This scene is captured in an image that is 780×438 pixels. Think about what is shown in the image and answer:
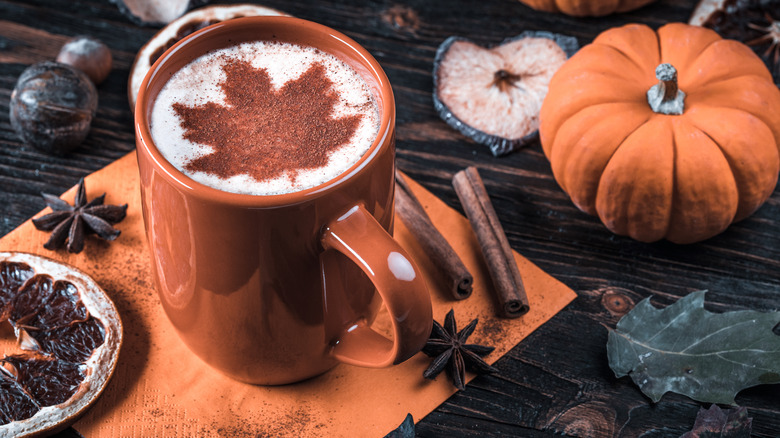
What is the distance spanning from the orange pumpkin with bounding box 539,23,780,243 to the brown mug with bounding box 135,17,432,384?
0.48 metres

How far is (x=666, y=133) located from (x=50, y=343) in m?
1.06

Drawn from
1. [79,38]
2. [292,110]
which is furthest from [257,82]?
[79,38]

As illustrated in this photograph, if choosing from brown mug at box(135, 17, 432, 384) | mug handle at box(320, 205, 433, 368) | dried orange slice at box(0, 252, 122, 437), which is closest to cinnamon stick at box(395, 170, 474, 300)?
brown mug at box(135, 17, 432, 384)

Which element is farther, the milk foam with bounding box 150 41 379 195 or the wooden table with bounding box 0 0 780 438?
the wooden table with bounding box 0 0 780 438

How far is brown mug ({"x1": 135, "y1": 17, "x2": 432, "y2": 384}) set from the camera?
2.86ft

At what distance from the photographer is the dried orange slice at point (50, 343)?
3.49 feet

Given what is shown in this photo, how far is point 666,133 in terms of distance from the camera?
4.18ft

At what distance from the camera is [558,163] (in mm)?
1392

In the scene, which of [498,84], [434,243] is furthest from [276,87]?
[498,84]

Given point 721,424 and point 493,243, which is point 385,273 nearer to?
point 493,243

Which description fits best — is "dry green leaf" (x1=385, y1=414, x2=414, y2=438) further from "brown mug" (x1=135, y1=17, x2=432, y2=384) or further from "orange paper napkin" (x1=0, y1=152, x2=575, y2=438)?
"brown mug" (x1=135, y1=17, x2=432, y2=384)

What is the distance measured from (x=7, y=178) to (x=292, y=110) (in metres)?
0.74

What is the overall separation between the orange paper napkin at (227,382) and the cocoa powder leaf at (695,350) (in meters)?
0.13

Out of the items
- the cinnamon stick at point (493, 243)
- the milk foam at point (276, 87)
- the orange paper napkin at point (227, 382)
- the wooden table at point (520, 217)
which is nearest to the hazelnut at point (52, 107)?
the wooden table at point (520, 217)
